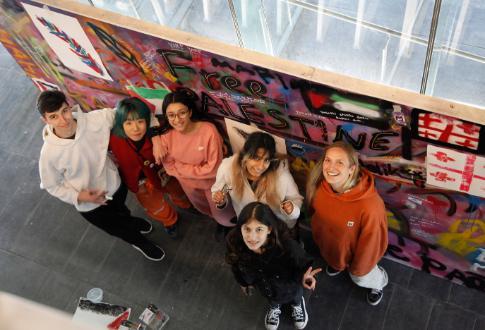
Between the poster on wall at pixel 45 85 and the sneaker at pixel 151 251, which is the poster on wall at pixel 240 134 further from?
the poster on wall at pixel 45 85

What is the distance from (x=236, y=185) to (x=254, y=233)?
0.43 m

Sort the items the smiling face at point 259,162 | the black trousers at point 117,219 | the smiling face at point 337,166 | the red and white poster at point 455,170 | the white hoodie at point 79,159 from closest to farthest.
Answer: the red and white poster at point 455,170, the smiling face at point 337,166, the smiling face at point 259,162, the white hoodie at point 79,159, the black trousers at point 117,219

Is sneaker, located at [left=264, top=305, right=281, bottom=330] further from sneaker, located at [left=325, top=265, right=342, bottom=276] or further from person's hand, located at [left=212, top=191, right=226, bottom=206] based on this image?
person's hand, located at [left=212, top=191, right=226, bottom=206]

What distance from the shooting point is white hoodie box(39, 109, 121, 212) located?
10.2ft

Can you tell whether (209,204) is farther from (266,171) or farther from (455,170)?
(455,170)

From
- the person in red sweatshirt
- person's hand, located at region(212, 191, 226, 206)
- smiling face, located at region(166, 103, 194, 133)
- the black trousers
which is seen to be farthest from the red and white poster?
the black trousers

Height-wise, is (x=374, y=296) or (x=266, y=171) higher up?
(x=266, y=171)

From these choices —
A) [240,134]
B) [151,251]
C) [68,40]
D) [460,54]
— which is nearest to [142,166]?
[240,134]

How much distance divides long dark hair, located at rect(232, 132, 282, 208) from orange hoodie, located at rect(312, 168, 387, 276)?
0.25 m

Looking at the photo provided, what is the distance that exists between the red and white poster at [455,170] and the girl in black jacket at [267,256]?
81 centimetres

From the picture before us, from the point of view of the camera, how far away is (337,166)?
8.79 ft

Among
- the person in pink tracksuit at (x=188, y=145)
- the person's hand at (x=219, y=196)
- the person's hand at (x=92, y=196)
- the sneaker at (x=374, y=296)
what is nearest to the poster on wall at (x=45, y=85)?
the person's hand at (x=92, y=196)

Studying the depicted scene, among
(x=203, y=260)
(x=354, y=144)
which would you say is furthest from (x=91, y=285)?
(x=354, y=144)

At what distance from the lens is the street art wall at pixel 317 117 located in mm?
2588
